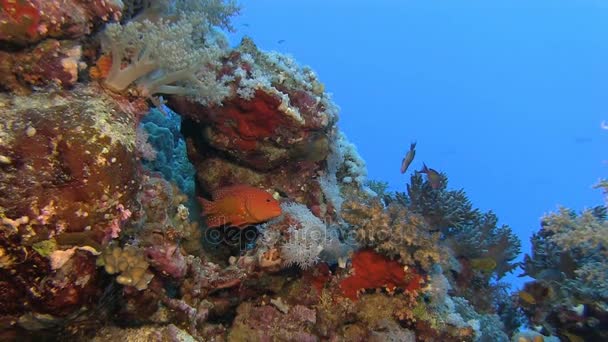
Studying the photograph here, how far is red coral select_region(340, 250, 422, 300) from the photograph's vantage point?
4336 millimetres

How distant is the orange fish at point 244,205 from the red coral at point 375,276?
1.16 metres

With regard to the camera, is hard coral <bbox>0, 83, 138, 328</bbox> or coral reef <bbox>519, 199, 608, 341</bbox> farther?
coral reef <bbox>519, 199, 608, 341</bbox>

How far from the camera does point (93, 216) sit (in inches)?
102

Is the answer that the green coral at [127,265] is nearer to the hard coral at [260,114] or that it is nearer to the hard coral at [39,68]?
the hard coral at [39,68]

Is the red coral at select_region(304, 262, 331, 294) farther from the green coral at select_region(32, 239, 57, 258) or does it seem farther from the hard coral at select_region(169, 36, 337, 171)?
the green coral at select_region(32, 239, 57, 258)

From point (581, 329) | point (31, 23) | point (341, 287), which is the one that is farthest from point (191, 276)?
point (581, 329)

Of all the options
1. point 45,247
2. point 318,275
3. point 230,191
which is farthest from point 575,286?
point 45,247

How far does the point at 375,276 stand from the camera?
4.40 metres

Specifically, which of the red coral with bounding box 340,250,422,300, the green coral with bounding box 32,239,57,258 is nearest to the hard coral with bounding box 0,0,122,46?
the green coral with bounding box 32,239,57,258

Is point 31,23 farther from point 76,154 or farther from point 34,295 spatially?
point 34,295

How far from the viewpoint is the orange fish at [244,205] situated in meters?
3.81

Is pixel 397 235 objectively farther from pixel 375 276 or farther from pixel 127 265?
pixel 127 265

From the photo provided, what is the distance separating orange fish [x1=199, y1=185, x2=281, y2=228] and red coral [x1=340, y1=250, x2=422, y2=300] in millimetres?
1159

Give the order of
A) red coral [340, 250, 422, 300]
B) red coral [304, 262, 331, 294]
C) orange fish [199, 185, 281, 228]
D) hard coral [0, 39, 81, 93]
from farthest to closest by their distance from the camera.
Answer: red coral [304, 262, 331, 294], red coral [340, 250, 422, 300], orange fish [199, 185, 281, 228], hard coral [0, 39, 81, 93]
